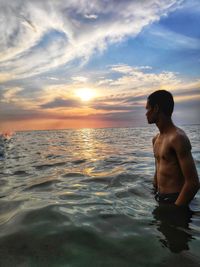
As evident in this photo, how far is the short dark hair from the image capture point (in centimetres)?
469

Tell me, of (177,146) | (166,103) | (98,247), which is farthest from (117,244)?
(166,103)

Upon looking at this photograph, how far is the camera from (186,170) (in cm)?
422

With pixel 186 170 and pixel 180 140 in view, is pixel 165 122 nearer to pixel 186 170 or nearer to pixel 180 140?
pixel 180 140

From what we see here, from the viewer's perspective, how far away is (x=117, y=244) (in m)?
3.53

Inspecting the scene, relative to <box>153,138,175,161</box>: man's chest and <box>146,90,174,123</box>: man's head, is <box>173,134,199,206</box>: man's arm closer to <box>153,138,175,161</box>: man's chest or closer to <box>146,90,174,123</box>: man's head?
<box>153,138,175,161</box>: man's chest

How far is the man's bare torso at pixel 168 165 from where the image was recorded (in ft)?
14.9

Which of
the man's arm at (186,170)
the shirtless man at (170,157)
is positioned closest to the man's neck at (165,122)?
the shirtless man at (170,157)

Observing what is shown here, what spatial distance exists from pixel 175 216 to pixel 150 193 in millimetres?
1962

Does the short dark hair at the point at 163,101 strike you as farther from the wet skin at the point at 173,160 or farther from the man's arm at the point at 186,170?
the man's arm at the point at 186,170

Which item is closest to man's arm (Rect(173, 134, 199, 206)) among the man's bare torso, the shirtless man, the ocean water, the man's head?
the shirtless man

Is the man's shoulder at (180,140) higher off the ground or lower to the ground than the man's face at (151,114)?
lower

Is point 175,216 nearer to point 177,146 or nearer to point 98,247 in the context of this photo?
point 177,146

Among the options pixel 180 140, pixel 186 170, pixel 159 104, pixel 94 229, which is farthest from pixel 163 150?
pixel 94 229

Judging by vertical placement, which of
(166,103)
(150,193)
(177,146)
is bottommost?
(150,193)
